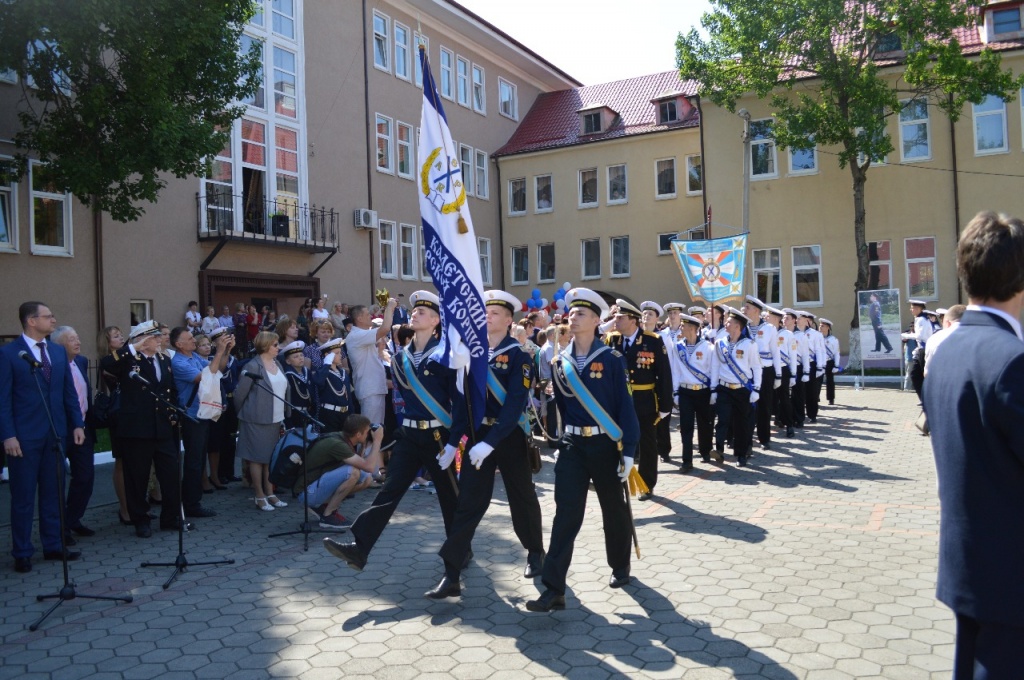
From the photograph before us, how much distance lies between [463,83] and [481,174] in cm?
395

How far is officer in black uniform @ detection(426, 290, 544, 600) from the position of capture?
5.89 m

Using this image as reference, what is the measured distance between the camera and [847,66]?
26922mm

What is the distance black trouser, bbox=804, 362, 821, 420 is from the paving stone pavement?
748 centimetres

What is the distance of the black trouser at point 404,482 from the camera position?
6086mm

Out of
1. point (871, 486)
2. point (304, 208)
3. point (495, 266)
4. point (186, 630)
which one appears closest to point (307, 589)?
point (186, 630)

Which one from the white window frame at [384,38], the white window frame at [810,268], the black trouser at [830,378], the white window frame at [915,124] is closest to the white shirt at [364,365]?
the black trouser at [830,378]

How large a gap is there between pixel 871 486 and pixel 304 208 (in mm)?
20295

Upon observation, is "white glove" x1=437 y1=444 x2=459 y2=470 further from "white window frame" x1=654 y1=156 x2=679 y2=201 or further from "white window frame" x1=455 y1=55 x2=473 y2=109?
"white window frame" x1=455 y1=55 x2=473 y2=109

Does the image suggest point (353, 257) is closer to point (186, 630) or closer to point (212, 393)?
point (212, 393)

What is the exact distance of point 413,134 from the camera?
31.5 m

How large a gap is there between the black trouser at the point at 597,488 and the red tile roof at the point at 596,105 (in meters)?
30.1

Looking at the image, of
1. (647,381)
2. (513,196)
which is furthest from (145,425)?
(513,196)

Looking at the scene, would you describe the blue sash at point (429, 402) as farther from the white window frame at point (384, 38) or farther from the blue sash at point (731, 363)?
the white window frame at point (384, 38)

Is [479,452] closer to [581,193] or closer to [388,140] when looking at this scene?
[388,140]
